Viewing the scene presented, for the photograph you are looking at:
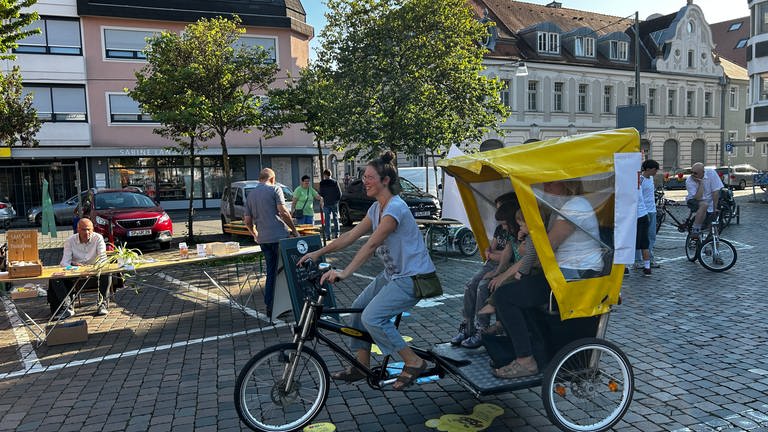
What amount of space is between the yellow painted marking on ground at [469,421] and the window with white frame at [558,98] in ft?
130


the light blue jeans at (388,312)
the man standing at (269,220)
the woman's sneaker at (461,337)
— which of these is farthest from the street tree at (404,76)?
the light blue jeans at (388,312)

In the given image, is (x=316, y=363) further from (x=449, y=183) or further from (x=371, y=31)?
(x=371, y=31)

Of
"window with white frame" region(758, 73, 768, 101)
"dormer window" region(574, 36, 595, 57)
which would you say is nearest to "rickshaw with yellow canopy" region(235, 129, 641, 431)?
"window with white frame" region(758, 73, 768, 101)

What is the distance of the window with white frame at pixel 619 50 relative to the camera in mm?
43875

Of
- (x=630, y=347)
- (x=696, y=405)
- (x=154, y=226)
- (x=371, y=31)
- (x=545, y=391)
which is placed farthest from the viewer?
(x=371, y=31)

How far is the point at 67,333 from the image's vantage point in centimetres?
660

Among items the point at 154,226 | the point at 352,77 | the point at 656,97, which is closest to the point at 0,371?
the point at 154,226

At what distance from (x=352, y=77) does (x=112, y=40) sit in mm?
18617

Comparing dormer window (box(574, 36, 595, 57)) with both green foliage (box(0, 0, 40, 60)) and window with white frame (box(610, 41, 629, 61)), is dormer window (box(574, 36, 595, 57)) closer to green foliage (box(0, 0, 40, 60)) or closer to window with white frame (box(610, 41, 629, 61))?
window with white frame (box(610, 41, 629, 61))

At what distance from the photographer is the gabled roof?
2378 inches

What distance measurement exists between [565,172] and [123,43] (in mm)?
30846

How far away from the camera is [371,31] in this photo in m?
16.8

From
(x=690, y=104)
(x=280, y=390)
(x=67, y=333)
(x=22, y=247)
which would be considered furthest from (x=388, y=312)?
(x=690, y=104)

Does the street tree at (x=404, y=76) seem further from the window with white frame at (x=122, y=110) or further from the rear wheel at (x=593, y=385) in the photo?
the window with white frame at (x=122, y=110)
